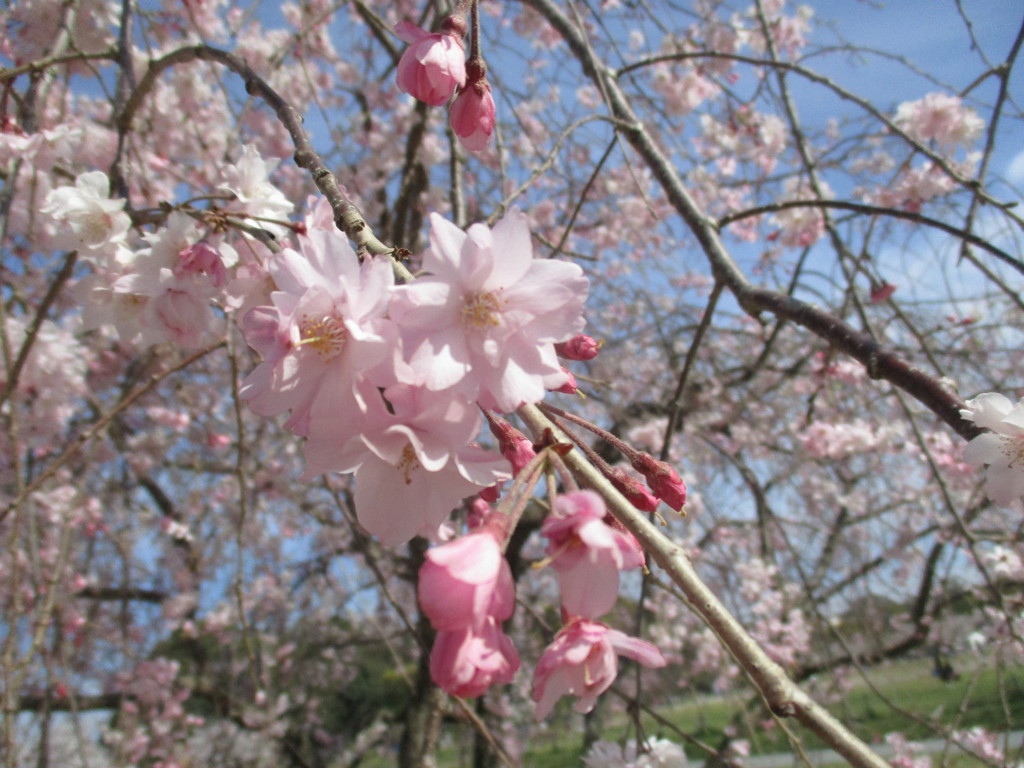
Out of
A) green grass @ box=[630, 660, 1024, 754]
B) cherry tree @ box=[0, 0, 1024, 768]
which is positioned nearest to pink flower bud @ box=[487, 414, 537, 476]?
cherry tree @ box=[0, 0, 1024, 768]

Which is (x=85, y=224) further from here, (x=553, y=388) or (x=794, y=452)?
(x=794, y=452)

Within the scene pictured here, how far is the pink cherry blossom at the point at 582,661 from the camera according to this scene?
21.0 inches

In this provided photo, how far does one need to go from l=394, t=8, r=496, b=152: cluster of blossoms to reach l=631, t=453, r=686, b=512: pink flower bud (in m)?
0.52

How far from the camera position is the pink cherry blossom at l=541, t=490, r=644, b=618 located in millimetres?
455

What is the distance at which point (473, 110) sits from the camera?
0.89m

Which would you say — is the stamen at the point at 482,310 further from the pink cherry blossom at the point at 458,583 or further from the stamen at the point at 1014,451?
the stamen at the point at 1014,451

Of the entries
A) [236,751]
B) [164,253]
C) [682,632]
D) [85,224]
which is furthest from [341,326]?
[236,751]

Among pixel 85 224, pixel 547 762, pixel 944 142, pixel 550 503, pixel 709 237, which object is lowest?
pixel 547 762

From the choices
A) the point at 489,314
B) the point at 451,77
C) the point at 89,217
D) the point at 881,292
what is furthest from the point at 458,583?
the point at 881,292

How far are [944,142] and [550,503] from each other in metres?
3.80

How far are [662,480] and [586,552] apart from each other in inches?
8.3

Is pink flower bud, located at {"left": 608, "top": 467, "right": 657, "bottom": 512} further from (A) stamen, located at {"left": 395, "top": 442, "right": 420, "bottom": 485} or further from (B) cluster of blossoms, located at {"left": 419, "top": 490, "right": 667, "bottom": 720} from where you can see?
(A) stamen, located at {"left": 395, "top": 442, "right": 420, "bottom": 485}

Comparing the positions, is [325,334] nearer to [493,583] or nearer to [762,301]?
[493,583]

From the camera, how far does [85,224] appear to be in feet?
3.75
